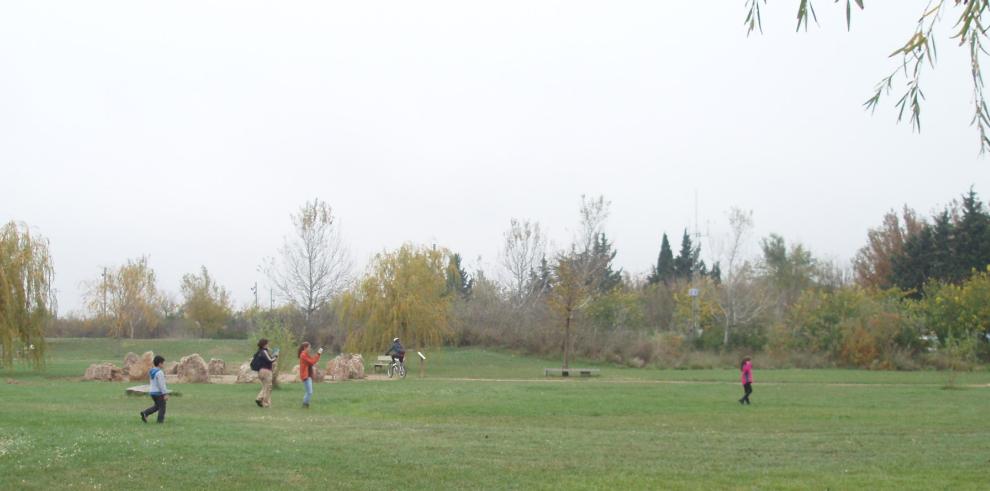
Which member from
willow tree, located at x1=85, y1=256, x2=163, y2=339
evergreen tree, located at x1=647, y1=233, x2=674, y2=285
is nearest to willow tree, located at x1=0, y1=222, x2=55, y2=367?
willow tree, located at x1=85, y1=256, x2=163, y2=339

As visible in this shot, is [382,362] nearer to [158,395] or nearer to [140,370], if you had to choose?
[140,370]

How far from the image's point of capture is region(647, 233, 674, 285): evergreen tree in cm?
9256

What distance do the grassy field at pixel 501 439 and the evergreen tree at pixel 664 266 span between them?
64.7 meters

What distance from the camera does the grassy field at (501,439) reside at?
1007cm

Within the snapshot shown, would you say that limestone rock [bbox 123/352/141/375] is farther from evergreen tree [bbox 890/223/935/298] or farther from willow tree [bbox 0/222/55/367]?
evergreen tree [bbox 890/223/935/298]

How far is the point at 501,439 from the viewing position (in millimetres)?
13812

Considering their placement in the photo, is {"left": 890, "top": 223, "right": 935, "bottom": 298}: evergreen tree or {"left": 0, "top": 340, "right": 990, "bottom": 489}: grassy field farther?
{"left": 890, "top": 223, "right": 935, "bottom": 298}: evergreen tree

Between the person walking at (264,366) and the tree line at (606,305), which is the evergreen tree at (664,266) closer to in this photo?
the tree line at (606,305)

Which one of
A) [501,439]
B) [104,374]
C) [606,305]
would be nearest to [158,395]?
[501,439]

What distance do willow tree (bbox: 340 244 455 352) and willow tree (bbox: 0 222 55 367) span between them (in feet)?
46.9

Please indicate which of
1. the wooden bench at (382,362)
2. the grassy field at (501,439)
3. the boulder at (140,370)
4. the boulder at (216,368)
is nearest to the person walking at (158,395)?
the grassy field at (501,439)

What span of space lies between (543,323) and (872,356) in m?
21.9

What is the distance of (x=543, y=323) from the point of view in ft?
196

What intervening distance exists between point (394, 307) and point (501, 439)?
97.8 ft
